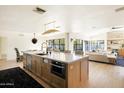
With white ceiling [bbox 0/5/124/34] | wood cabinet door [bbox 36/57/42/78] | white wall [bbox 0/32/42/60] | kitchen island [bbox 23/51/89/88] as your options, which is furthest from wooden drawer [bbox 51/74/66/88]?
white wall [bbox 0/32/42/60]

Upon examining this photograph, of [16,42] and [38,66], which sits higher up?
[16,42]

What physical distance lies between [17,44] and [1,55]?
0.86 m

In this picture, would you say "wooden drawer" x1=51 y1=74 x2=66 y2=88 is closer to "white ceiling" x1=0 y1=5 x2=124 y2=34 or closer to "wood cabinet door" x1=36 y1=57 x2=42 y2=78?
"wood cabinet door" x1=36 y1=57 x2=42 y2=78

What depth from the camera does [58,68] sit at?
184cm

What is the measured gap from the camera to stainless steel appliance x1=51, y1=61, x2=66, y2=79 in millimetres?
1711

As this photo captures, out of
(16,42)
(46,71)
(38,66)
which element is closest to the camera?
(46,71)

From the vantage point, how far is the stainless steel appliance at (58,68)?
1.71 meters

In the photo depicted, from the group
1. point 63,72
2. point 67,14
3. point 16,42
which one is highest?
point 67,14

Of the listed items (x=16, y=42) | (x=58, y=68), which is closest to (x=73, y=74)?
(x=58, y=68)

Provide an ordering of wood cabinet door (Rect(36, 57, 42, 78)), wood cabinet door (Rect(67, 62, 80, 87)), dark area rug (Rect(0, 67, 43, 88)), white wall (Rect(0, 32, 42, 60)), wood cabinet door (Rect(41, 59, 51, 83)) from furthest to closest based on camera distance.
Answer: white wall (Rect(0, 32, 42, 60))
wood cabinet door (Rect(36, 57, 42, 78))
wood cabinet door (Rect(41, 59, 51, 83))
dark area rug (Rect(0, 67, 43, 88))
wood cabinet door (Rect(67, 62, 80, 87))

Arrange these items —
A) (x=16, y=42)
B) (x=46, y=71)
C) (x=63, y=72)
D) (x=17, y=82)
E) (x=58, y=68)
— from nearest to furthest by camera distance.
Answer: (x=63, y=72) < (x=58, y=68) < (x=17, y=82) < (x=46, y=71) < (x=16, y=42)

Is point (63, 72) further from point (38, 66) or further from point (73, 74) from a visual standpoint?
point (38, 66)

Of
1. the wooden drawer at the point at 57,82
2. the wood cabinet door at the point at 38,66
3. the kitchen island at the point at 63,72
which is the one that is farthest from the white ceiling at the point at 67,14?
the wooden drawer at the point at 57,82
